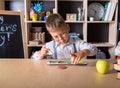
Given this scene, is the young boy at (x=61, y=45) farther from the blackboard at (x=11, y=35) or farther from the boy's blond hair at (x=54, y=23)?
the blackboard at (x=11, y=35)

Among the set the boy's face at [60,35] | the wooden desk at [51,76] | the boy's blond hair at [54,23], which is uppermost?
the boy's blond hair at [54,23]

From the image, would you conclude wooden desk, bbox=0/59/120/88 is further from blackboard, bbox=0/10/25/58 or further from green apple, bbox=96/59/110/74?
blackboard, bbox=0/10/25/58

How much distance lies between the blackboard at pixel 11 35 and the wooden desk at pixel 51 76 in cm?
64

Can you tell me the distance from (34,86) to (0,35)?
47.3 inches

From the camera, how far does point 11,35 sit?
202cm

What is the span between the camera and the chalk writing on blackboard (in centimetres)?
201

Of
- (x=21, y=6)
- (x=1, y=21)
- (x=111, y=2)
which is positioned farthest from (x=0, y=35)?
(x=111, y=2)

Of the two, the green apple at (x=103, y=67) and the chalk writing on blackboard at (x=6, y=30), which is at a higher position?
the chalk writing on blackboard at (x=6, y=30)

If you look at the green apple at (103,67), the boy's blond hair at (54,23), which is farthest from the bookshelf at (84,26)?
the green apple at (103,67)

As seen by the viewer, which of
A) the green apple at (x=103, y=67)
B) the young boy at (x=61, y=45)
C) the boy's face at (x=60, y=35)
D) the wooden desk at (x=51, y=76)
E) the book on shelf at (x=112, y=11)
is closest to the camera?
the wooden desk at (x=51, y=76)

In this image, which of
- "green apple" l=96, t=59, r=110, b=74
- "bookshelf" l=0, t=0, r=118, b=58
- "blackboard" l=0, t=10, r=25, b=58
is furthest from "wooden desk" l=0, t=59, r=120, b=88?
"bookshelf" l=0, t=0, r=118, b=58

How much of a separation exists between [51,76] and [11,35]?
1057mm

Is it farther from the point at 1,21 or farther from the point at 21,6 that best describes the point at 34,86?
the point at 21,6

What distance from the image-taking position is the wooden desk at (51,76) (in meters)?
0.95
